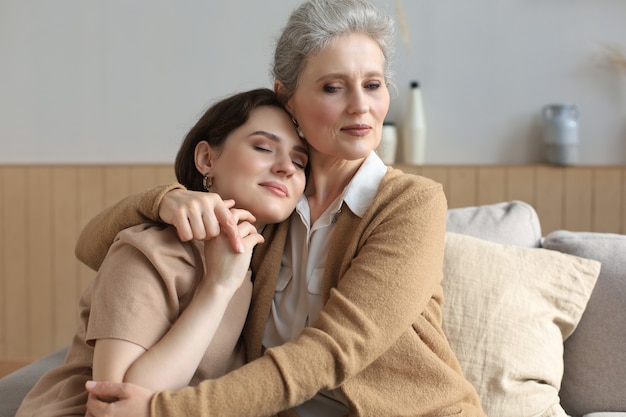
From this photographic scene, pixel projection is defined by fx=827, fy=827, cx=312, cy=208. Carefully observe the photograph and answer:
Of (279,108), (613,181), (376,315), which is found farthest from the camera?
(613,181)

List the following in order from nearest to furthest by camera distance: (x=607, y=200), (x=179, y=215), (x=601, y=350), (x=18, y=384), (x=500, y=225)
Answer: (x=179, y=215) < (x=18, y=384) < (x=601, y=350) < (x=500, y=225) < (x=607, y=200)

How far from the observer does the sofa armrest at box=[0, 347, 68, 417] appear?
6.09 feet

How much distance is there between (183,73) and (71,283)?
1135mm

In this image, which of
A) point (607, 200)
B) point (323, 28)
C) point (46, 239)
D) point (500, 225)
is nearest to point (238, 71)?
point (46, 239)

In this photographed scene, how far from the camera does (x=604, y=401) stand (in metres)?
2.09

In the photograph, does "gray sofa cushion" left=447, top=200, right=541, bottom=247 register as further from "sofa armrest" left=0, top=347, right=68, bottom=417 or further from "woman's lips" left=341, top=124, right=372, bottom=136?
"sofa armrest" left=0, top=347, right=68, bottom=417

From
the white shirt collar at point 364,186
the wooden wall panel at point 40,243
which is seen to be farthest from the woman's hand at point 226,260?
the wooden wall panel at point 40,243

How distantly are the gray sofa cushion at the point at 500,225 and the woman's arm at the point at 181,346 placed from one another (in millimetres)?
994

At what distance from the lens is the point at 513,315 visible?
2033mm

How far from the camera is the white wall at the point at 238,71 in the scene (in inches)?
143

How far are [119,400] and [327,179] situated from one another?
65cm

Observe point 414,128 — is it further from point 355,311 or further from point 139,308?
point 139,308

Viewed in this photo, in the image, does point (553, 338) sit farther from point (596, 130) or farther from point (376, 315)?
point (596, 130)

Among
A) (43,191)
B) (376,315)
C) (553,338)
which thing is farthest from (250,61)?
(376,315)
